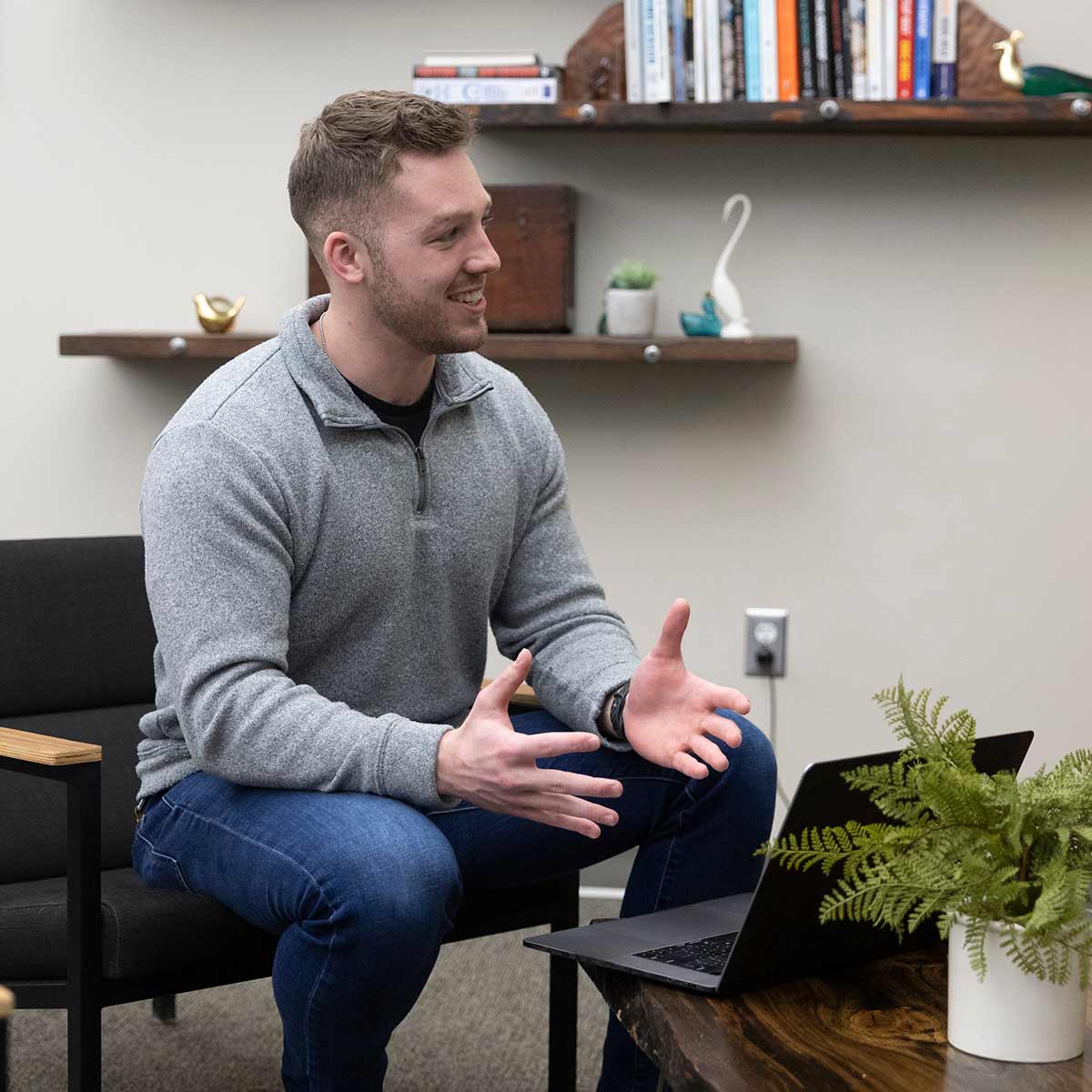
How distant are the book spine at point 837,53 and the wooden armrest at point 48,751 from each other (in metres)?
1.64

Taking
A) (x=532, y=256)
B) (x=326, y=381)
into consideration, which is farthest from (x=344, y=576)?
(x=532, y=256)

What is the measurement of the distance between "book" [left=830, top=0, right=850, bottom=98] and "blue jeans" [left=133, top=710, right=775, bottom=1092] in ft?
4.07

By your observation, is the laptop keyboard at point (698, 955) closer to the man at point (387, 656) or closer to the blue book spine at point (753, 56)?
the man at point (387, 656)

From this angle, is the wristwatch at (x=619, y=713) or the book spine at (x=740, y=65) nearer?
the wristwatch at (x=619, y=713)

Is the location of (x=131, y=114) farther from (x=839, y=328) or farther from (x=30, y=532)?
(x=839, y=328)

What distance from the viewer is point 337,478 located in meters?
1.62

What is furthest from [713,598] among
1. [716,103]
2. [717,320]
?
[716,103]

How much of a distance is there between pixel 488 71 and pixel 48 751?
1482 mm

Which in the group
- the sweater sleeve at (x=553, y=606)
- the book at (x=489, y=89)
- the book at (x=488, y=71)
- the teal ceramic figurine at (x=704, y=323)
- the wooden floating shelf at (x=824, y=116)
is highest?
the book at (x=488, y=71)

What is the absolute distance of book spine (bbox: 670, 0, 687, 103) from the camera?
2492 mm

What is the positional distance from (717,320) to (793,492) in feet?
1.14

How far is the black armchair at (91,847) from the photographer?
148cm

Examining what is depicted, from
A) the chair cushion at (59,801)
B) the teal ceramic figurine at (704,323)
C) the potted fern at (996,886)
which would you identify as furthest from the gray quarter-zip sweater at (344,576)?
the teal ceramic figurine at (704,323)

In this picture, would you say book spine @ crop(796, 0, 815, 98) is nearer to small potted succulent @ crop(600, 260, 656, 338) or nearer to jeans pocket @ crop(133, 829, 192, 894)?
small potted succulent @ crop(600, 260, 656, 338)
